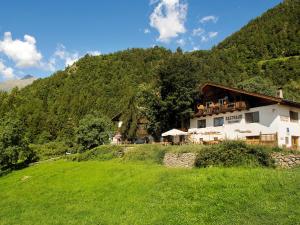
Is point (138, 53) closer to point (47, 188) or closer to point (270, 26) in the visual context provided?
point (270, 26)

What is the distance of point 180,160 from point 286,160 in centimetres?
1065

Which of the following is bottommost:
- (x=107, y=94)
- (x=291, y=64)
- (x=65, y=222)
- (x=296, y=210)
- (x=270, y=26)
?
(x=65, y=222)

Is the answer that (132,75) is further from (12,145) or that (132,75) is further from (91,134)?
(12,145)

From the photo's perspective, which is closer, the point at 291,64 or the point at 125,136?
the point at 125,136

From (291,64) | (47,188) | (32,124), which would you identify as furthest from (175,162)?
(291,64)

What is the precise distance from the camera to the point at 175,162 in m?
32.6

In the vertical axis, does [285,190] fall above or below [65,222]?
above

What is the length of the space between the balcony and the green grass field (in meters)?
18.9

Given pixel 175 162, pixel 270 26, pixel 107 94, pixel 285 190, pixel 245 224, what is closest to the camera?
pixel 245 224

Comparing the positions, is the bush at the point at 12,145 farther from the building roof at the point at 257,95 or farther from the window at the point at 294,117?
the window at the point at 294,117

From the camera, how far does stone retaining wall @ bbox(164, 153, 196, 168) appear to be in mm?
30525

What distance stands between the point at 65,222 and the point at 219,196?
854 centimetres

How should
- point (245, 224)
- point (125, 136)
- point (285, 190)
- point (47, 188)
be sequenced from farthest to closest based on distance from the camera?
point (125, 136)
point (47, 188)
point (285, 190)
point (245, 224)

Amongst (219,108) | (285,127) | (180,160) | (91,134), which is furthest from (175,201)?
(91,134)
